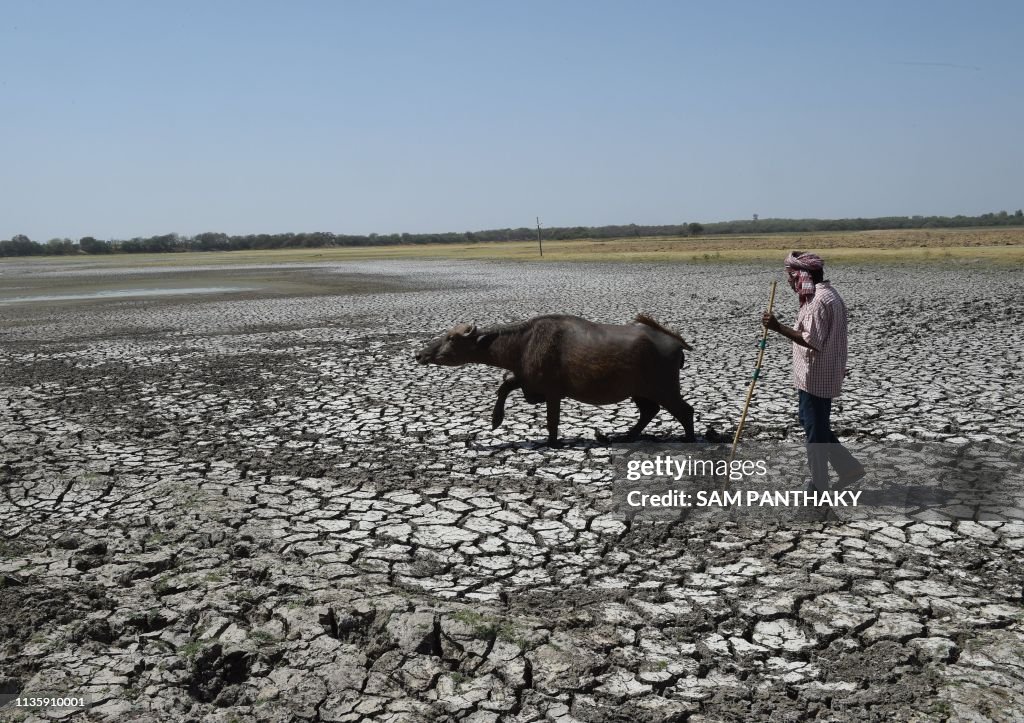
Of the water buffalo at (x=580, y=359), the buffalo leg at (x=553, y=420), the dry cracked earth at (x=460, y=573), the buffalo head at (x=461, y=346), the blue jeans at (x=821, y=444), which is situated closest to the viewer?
the dry cracked earth at (x=460, y=573)

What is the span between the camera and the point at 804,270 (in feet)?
15.8

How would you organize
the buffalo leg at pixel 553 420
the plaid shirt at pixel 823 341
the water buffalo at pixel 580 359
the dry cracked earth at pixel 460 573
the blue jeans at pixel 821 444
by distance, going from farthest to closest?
the buffalo leg at pixel 553 420 → the water buffalo at pixel 580 359 → the blue jeans at pixel 821 444 → the plaid shirt at pixel 823 341 → the dry cracked earth at pixel 460 573

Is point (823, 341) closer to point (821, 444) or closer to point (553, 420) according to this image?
point (821, 444)

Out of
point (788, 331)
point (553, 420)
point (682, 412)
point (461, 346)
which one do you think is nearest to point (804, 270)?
point (788, 331)

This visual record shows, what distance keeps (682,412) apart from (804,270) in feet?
6.09

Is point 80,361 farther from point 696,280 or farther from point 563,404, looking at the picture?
point 696,280

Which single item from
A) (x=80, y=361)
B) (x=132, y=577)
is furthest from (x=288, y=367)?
(x=132, y=577)

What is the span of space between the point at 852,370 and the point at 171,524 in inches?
312

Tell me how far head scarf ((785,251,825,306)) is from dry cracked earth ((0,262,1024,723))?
140cm

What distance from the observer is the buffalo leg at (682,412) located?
20.7ft

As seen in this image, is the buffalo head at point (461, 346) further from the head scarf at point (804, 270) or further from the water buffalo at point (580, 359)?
the head scarf at point (804, 270)

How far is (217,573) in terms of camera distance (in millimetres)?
4305

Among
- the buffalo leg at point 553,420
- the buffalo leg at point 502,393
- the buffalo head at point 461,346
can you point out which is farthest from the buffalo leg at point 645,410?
the buffalo head at point 461,346

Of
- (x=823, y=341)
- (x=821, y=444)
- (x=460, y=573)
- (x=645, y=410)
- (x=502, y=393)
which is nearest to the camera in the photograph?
(x=460, y=573)
